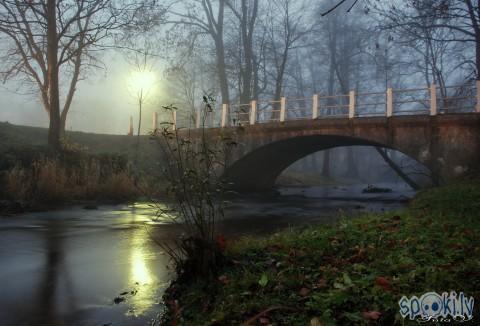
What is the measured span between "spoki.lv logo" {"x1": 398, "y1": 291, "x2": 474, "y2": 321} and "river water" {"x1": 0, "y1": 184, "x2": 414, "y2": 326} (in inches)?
84.6

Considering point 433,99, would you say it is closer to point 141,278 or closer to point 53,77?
point 141,278

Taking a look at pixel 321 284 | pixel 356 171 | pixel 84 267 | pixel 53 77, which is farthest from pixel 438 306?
pixel 356 171

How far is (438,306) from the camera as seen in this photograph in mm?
2604

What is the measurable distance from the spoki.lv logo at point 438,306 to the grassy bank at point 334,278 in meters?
0.06

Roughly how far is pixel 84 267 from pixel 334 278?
11.6ft

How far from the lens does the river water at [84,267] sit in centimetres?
370

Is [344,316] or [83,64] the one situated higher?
[83,64]

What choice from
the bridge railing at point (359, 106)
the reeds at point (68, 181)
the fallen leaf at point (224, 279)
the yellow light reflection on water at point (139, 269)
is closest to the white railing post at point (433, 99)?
the bridge railing at point (359, 106)

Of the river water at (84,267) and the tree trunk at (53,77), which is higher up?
the tree trunk at (53,77)

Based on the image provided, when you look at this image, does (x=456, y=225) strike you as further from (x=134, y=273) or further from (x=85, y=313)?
(x=85, y=313)

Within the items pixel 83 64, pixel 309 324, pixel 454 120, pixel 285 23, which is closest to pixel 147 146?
pixel 83 64

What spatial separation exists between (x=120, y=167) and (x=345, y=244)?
1361 centimetres

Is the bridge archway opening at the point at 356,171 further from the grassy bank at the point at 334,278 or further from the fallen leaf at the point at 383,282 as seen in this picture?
the fallen leaf at the point at 383,282

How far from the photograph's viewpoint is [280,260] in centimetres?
416
